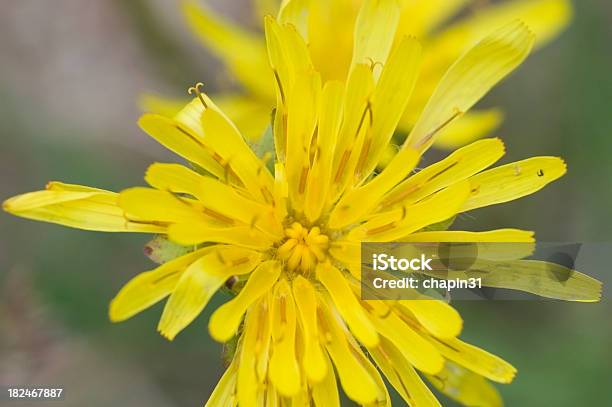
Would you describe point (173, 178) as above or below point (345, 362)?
above

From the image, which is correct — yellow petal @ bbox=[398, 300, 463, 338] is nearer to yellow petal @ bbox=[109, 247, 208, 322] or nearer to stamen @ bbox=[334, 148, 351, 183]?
stamen @ bbox=[334, 148, 351, 183]

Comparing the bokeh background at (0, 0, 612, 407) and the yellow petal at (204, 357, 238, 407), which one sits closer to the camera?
the yellow petal at (204, 357, 238, 407)

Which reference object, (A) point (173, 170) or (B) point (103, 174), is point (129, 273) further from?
(A) point (173, 170)

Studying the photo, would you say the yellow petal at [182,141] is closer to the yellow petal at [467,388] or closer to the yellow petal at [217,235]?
the yellow petal at [217,235]

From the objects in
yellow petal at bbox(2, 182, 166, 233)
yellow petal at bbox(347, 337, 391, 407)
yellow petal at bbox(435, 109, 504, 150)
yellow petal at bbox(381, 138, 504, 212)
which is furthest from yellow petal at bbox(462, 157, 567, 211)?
yellow petal at bbox(435, 109, 504, 150)

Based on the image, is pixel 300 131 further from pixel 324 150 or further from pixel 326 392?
pixel 326 392

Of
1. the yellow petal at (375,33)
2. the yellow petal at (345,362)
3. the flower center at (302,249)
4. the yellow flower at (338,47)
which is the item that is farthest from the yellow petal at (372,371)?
the yellow flower at (338,47)

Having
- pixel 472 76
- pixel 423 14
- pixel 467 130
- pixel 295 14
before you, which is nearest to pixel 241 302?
pixel 295 14
